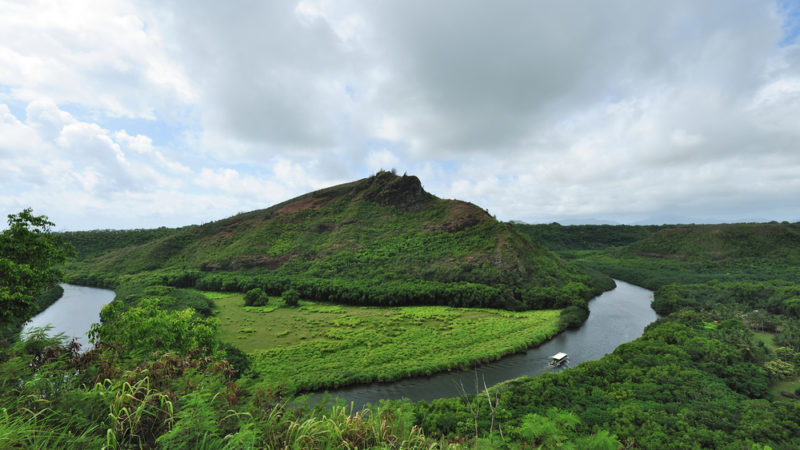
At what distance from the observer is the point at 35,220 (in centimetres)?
2283

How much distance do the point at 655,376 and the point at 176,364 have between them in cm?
3503

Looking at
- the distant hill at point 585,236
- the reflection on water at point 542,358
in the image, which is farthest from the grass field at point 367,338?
the distant hill at point 585,236

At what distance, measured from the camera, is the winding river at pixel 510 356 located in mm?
30188

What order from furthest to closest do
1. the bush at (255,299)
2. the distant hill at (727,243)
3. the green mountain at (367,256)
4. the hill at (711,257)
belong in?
1. the distant hill at (727,243)
2. the hill at (711,257)
3. the green mountain at (367,256)
4. the bush at (255,299)

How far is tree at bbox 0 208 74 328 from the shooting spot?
19.8m

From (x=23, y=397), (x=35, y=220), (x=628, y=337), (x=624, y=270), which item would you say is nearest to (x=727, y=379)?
(x=628, y=337)

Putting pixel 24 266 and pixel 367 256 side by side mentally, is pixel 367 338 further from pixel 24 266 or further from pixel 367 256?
pixel 367 256

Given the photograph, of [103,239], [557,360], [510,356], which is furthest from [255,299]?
[103,239]

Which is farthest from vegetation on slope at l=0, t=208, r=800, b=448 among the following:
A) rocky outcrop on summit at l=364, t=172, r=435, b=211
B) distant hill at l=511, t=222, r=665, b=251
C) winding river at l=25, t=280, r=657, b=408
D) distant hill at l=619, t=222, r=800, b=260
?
distant hill at l=511, t=222, r=665, b=251

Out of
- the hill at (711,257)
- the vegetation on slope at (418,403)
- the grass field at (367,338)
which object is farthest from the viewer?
the hill at (711,257)

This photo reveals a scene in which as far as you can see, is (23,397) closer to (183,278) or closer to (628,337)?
(628,337)

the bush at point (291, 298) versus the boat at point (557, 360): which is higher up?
the bush at point (291, 298)

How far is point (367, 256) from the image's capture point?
8481cm

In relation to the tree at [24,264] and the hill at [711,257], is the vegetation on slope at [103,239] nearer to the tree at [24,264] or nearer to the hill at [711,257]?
the tree at [24,264]
